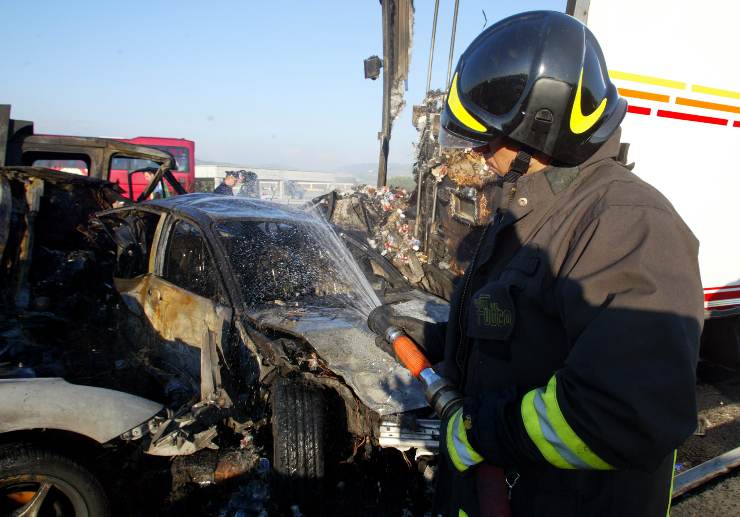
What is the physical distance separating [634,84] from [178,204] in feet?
12.5

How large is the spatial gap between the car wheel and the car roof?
1.92 meters

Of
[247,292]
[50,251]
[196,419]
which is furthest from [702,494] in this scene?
[50,251]

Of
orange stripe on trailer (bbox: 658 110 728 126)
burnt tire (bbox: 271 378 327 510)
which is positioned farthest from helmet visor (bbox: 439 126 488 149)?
orange stripe on trailer (bbox: 658 110 728 126)

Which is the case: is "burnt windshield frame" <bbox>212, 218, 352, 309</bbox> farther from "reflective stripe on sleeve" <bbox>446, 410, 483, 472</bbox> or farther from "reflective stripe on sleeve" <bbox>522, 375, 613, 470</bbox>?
"reflective stripe on sleeve" <bbox>522, 375, 613, 470</bbox>

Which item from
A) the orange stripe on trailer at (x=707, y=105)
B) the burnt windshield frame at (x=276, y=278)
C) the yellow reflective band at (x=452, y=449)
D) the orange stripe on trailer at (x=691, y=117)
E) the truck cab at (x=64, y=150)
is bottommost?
the burnt windshield frame at (x=276, y=278)

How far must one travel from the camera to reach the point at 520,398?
1071 mm

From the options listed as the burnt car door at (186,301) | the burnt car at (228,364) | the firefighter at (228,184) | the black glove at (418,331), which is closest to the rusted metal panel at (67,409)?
the burnt car at (228,364)

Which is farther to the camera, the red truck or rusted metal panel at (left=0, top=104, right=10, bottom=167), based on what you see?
the red truck

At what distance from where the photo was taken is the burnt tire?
2.45 m

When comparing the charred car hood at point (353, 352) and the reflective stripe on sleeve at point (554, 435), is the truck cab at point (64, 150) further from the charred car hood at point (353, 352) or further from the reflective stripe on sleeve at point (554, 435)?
the reflective stripe on sleeve at point (554, 435)

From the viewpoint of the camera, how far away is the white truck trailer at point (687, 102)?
3327 mm

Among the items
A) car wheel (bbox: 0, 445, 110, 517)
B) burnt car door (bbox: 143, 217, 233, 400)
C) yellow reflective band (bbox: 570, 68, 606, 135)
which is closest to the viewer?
yellow reflective band (bbox: 570, 68, 606, 135)

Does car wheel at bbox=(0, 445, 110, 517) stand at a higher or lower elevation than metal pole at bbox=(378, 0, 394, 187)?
lower

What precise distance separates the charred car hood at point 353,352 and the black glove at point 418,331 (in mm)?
583
